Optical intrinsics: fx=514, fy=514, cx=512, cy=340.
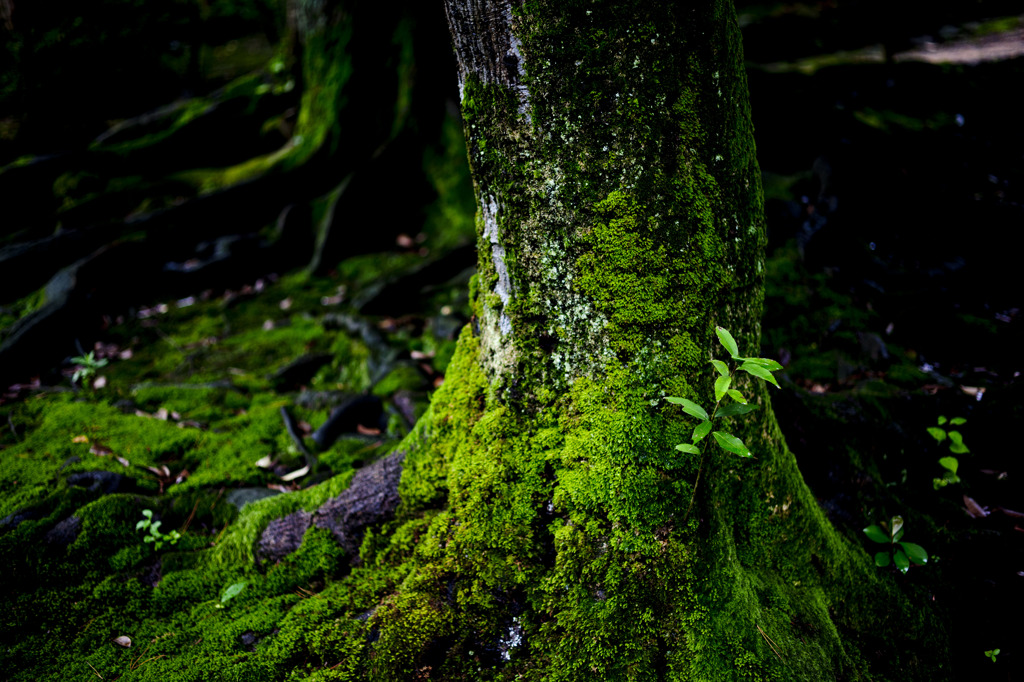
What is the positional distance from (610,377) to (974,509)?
8.87 ft

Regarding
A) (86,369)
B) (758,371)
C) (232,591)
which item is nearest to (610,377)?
(758,371)

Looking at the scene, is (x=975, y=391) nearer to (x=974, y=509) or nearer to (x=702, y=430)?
(x=974, y=509)

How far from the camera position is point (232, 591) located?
2510 mm

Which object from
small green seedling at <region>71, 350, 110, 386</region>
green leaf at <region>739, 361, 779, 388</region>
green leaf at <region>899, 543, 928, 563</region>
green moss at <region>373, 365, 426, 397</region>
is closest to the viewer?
green leaf at <region>739, 361, 779, 388</region>

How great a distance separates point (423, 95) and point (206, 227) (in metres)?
3.52

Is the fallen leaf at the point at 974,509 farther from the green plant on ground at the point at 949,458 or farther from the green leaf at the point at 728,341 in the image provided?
the green leaf at the point at 728,341

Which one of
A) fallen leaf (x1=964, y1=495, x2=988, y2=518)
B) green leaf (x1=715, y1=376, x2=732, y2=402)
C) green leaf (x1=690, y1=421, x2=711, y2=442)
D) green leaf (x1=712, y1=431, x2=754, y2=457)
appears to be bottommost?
fallen leaf (x1=964, y1=495, x2=988, y2=518)

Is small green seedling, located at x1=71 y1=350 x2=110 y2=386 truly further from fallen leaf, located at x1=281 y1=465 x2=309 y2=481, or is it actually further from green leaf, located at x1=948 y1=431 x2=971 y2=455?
green leaf, located at x1=948 y1=431 x2=971 y2=455

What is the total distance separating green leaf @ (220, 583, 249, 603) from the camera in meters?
2.50

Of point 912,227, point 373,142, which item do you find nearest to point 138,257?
point 373,142

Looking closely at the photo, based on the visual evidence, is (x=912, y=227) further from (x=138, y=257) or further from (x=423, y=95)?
(x=138, y=257)

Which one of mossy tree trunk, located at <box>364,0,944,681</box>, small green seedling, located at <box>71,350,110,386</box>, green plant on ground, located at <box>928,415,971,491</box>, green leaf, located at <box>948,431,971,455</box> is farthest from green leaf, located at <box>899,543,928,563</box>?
small green seedling, located at <box>71,350,110,386</box>

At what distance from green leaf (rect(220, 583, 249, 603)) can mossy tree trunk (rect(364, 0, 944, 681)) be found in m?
0.88

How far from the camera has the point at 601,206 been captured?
74.0 inches
